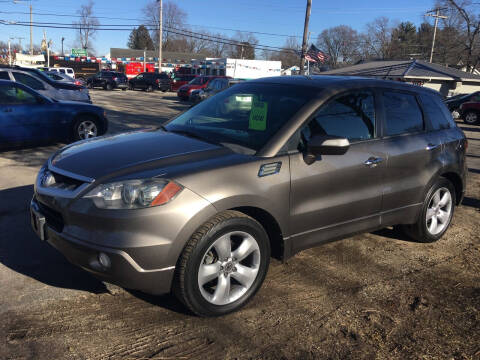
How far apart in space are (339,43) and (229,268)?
88.8 metres

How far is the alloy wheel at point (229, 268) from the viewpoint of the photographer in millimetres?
3018

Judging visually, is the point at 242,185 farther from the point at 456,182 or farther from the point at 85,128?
the point at 85,128

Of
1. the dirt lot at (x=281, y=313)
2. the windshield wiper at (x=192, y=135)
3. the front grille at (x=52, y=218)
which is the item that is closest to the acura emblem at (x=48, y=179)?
the front grille at (x=52, y=218)

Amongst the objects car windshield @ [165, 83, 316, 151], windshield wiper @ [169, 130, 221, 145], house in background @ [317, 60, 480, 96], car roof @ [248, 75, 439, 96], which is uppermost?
house in background @ [317, 60, 480, 96]

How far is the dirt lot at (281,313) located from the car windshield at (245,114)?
1260mm

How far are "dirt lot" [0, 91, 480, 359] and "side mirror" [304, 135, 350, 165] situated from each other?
1.15 metres

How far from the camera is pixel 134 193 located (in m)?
2.81

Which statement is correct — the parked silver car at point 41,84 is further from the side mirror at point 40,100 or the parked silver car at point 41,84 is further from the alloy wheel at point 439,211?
the alloy wheel at point 439,211

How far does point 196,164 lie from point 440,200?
3040mm

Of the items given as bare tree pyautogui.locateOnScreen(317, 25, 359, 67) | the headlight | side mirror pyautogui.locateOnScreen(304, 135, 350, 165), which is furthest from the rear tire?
bare tree pyautogui.locateOnScreen(317, 25, 359, 67)

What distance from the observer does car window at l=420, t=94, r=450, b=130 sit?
15.2 feet

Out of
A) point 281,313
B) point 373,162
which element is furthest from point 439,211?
point 281,313

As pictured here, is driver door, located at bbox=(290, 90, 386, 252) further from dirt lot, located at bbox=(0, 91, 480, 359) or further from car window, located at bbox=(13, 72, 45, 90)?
car window, located at bbox=(13, 72, 45, 90)

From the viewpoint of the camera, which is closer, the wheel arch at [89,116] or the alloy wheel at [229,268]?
the alloy wheel at [229,268]
